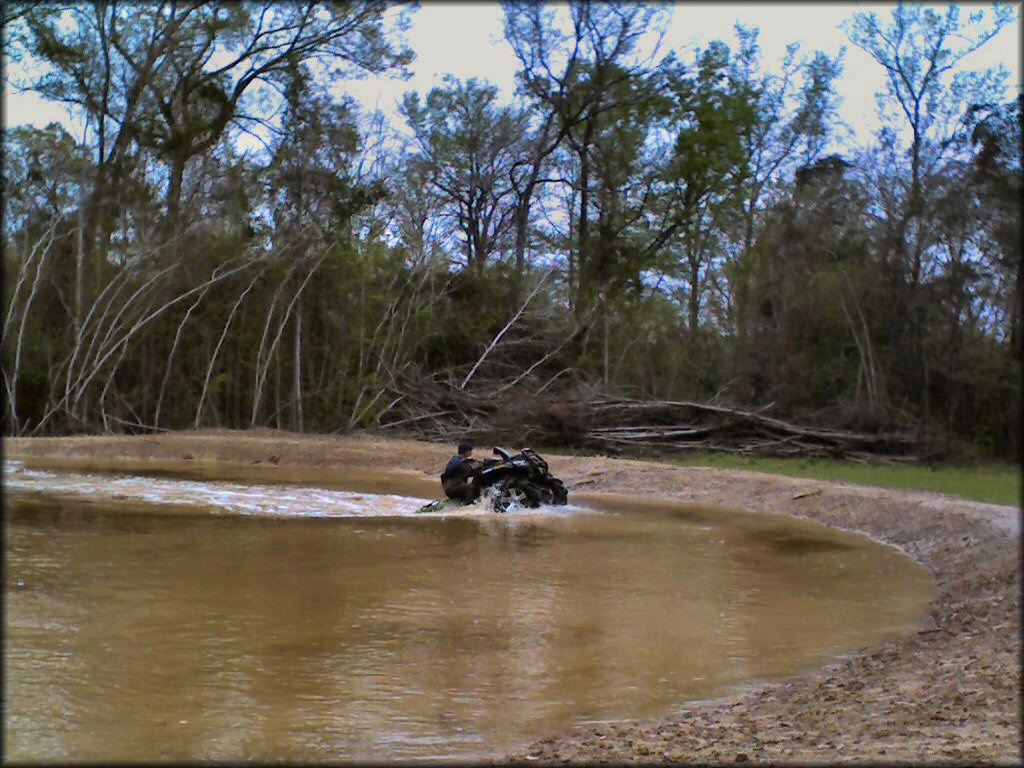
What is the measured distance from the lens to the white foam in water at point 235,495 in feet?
51.1

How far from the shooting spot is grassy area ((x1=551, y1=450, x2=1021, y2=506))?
54.6ft

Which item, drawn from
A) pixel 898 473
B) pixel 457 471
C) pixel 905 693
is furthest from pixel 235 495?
pixel 898 473

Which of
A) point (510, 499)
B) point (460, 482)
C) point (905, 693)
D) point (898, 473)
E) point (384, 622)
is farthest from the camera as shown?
point (898, 473)

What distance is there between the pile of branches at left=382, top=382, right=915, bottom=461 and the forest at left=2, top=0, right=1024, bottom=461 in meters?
0.08

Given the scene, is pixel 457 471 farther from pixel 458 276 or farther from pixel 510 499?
pixel 458 276

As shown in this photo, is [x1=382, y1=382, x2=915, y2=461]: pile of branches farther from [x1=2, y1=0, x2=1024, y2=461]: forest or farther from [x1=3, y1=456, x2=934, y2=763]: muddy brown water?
[x1=3, y1=456, x2=934, y2=763]: muddy brown water

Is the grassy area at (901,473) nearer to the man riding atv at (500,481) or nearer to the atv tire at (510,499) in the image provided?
the man riding atv at (500,481)

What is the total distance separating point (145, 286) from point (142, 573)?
62.3ft

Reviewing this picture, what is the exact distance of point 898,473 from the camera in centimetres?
2106

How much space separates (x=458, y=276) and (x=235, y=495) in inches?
670

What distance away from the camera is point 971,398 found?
77.5 feet

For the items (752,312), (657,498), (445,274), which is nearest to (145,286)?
(445,274)

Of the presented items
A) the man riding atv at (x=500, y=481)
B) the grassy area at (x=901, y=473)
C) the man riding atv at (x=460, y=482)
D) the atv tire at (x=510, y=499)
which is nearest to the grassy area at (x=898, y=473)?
the grassy area at (x=901, y=473)

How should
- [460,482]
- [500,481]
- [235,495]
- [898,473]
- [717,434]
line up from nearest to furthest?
[460,482] → [500,481] → [235,495] → [898,473] → [717,434]
